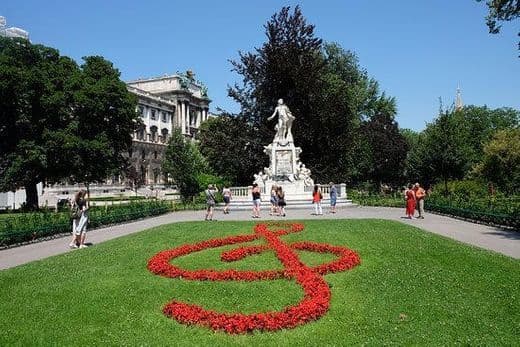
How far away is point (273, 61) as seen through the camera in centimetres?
4244

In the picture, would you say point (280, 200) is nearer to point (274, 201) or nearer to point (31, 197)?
point (274, 201)

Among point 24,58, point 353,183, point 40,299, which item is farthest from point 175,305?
point 353,183

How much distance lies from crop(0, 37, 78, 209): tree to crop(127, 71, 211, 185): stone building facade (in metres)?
47.2

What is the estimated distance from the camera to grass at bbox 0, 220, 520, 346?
687 cm

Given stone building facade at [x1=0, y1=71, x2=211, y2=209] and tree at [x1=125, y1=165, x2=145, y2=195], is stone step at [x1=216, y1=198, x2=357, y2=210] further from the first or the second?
tree at [x1=125, y1=165, x2=145, y2=195]

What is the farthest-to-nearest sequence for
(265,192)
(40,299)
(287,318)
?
(265,192), (40,299), (287,318)

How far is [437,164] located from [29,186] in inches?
1368

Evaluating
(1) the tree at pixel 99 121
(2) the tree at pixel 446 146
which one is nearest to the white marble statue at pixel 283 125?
(2) the tree at pixel 446 146

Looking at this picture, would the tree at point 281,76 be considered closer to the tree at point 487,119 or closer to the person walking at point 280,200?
the person walking at point 280,200

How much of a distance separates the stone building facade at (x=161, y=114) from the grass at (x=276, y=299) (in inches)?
3067

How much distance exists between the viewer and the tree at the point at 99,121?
37969 mm

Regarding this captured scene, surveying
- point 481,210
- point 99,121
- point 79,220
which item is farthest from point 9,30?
point 481,210

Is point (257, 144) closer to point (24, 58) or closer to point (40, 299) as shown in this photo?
point (24, 58)

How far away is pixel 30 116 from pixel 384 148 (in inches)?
1601
